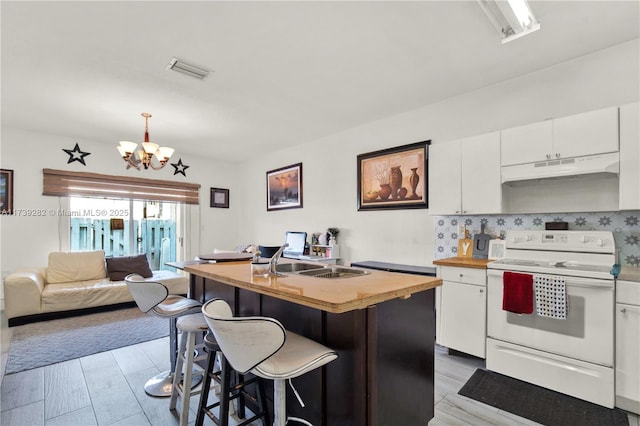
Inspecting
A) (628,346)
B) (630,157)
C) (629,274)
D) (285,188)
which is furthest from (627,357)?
(285,188)

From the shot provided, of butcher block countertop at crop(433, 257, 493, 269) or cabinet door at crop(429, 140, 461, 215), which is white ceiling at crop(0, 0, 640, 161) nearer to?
cabinet door at crop(429, 140, 461, 215)

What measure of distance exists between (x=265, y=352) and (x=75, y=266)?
4.54 metres

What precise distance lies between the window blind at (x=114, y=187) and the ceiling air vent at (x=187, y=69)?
322 centimetres

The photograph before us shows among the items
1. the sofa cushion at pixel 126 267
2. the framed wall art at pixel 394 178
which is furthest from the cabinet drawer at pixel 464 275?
the sofa cushion at pixel 126 267

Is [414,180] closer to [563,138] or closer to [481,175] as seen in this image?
[481,175]

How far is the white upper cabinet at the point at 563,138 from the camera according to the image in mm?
2160

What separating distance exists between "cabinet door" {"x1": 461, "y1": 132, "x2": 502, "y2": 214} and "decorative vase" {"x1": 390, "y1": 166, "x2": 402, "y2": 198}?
2.95 feet

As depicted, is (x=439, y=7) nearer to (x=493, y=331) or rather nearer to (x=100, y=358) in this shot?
(x=493, y=331)

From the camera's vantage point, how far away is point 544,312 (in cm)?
221

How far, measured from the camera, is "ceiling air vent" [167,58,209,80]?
2.57 m

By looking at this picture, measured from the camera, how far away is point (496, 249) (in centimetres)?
279

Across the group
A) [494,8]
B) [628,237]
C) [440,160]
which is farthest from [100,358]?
[628,237]

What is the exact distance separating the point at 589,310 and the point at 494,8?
204 centimetres

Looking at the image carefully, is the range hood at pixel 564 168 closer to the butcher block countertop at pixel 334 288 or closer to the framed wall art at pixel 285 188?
the butcher block countertop at pixel 334 288
